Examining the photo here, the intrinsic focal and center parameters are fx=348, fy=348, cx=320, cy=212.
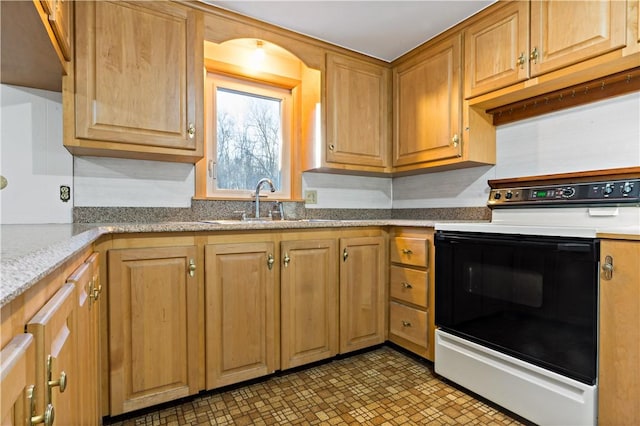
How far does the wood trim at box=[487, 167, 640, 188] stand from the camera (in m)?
1.62

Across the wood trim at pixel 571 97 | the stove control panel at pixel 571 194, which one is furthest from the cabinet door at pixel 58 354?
the wood trim at pixel 571 97

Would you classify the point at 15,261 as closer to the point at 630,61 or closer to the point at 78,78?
the point at 78,78

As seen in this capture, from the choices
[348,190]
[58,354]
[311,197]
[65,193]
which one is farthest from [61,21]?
[348,190]

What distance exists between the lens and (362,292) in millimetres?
2230

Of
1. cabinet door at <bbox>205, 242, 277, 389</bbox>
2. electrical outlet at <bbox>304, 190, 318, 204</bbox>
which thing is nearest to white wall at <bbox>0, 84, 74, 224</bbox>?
cabinet door at <bbox>205, 242, 277, 389</bbox>

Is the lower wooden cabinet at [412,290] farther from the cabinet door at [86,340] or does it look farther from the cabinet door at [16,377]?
the cabinet door at [16,377]

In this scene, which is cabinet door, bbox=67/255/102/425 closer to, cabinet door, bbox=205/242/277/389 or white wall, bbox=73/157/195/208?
cabinet door, bbox=205/242/277/389

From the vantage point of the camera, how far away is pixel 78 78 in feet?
5.38

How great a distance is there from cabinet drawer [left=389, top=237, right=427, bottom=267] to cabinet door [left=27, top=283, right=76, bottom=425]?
1717 millimetres

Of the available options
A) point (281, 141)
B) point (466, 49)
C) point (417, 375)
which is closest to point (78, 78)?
point (281, 141)

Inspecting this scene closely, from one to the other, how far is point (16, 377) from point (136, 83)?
1.68 m

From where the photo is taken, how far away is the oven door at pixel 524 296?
1.34 m

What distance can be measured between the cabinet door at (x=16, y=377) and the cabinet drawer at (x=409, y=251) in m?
1.86

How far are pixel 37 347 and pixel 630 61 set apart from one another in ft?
7.33
